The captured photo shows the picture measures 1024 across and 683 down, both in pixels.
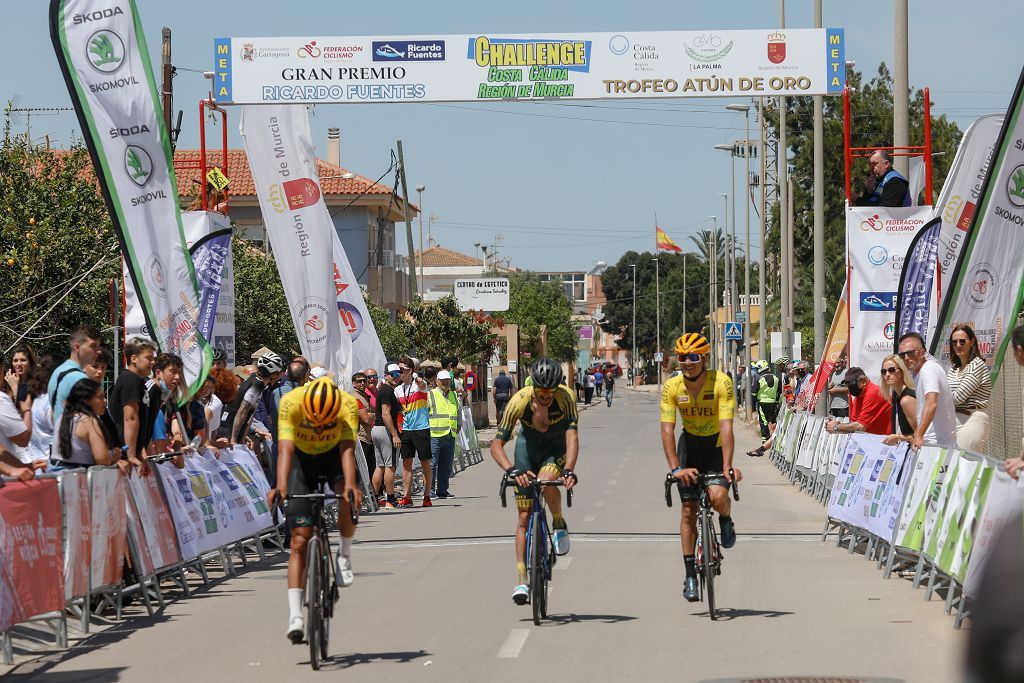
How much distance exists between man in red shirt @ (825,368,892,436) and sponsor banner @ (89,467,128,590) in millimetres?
9165

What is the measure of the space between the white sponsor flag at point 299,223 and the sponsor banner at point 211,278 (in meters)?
2.83

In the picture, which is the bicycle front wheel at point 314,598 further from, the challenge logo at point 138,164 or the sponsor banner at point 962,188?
the sponsor banner at point 962,188

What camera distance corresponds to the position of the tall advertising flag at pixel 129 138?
12.3m

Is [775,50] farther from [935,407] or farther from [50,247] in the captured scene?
[50,247]

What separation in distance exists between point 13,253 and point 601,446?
14.3m

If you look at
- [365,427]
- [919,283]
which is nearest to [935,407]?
[919,283]

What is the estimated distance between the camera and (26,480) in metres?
8.44

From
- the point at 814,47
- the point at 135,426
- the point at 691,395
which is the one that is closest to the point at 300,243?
the point at 814,47

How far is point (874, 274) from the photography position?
18.5m

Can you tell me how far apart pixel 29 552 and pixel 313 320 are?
11.7m

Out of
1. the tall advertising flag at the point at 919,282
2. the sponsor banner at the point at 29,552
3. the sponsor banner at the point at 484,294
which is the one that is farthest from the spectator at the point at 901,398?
the sponsor banner at the point at 484,294

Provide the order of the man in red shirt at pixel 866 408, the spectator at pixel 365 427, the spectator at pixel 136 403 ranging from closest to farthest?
the spectator at pixel 136 403
the man in red shirt at pixel 866 408
the spectator at pixel 365 427

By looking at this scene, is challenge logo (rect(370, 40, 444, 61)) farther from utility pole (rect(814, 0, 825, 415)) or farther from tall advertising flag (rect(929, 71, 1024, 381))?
utility pole (rect(814, 0, 825, 415))

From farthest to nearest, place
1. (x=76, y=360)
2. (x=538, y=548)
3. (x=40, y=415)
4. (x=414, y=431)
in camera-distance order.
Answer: (x=414, y=431) → (x=40, y=415) → (x=76, y=360) → (x=538, y=548)
